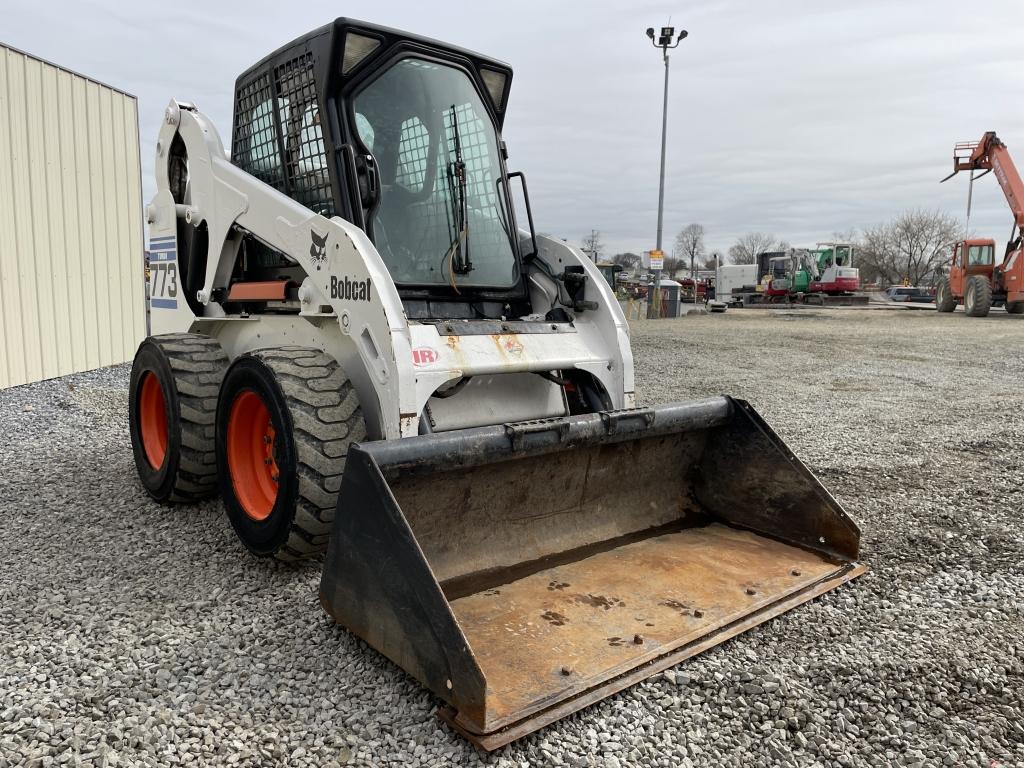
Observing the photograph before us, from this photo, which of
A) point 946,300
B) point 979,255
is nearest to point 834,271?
point 946,300

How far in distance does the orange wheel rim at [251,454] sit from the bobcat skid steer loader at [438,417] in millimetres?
11

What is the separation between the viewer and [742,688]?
260 cm

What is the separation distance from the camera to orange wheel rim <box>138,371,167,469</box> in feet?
15.5

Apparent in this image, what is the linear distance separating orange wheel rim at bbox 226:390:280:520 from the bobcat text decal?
2.23 ft

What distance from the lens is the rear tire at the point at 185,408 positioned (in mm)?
4137

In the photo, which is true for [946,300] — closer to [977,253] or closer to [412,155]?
[977,253]

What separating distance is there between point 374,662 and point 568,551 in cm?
115

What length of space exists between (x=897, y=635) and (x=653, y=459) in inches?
53.8

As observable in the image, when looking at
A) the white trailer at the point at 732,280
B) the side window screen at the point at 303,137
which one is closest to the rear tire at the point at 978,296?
the white trailer at the point at 732,280

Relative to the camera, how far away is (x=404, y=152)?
4.10 meters

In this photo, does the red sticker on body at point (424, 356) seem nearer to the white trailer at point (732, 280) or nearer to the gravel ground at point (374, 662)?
the gravel ground at point (374, 662)

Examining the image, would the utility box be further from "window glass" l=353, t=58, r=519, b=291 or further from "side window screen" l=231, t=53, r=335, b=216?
"side window screen" l=231, t=53, r=335, b=216

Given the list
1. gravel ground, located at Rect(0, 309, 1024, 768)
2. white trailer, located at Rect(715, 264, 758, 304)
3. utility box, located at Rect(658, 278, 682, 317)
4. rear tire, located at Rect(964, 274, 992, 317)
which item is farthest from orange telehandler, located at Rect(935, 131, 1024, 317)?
gravel ground, located at Rect(0, 309, 1024, 768)

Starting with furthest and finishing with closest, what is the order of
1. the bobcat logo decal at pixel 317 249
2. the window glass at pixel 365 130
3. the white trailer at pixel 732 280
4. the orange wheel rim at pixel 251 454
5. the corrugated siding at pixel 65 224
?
1. the white trailer at pixel 732 280
2. the corrugated siding at pixel 65 224
3. the window glass at pixel 365 130
4. the orange wheel rim at pixel 251 454
5. the bobcat logo decal at pixel 317 249
